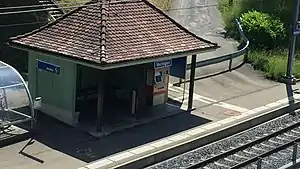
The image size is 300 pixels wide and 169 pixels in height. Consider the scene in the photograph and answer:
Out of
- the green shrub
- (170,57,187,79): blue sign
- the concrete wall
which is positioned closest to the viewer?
the concrete wall

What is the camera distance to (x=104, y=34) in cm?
1936

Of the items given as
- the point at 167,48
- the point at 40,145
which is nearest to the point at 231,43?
the point at 167,48

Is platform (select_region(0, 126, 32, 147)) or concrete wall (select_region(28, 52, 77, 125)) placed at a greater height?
concrete wall (select_region(28, 52, 77, 125))

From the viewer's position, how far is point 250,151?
18344 millimetres

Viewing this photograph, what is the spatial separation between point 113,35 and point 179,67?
380 centimetres

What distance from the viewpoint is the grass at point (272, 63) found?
27.4 m

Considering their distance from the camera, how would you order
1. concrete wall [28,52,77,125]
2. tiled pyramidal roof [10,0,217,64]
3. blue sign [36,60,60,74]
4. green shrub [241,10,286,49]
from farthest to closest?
green shrub [241,10,286,49]
blue sign [36,60,60,74]
concrete wall [28,52,77,125]
tiled pyramidal roof [10,0,217,64]

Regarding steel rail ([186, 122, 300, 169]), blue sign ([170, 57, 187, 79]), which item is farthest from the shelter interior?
steel rail ([186, 122, 300, 169])

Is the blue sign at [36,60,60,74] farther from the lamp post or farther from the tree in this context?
the lamp post

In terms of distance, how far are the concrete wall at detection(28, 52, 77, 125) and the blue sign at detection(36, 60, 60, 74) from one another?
10 centimetres

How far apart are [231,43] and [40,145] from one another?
1698cm

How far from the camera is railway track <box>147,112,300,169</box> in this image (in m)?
16.8

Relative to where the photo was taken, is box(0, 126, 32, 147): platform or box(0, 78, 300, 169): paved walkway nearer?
box(0, 78, 300, 169): paved walkway

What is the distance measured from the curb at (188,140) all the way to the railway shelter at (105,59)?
72.9 inches
